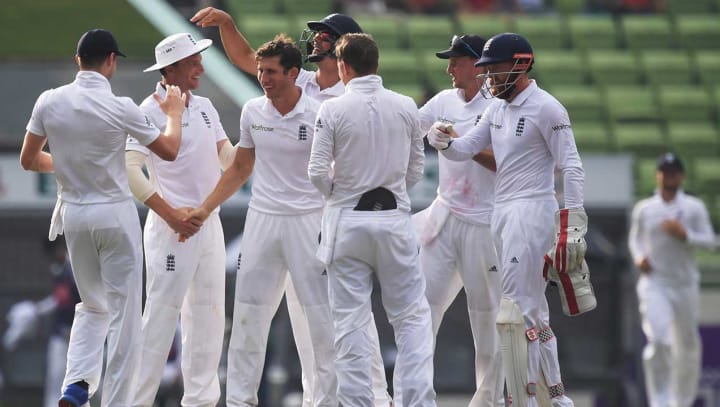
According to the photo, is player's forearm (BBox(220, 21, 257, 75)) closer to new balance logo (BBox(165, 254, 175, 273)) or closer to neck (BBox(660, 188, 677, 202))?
new balance logo (BBox(165, 254, 175, 273))

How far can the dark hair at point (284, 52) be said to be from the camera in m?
8.76

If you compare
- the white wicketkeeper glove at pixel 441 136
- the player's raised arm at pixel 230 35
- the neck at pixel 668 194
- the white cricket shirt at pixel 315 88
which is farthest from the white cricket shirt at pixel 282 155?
the neck at pixel 668 194

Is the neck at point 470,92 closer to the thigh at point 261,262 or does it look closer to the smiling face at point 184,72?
the thigh at point 261,262

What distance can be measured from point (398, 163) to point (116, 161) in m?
1.78

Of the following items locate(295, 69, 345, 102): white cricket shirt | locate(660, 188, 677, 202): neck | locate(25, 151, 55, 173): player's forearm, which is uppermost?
locate(295, 69, 345, 102): white cricket shirt

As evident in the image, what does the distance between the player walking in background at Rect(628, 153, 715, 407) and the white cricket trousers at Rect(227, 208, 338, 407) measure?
6.02m

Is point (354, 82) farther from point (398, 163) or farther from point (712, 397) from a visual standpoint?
point (712, 397)

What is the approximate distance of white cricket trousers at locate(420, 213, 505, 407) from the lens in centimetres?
923

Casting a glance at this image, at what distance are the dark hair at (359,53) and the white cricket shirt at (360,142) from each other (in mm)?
62

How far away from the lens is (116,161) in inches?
342

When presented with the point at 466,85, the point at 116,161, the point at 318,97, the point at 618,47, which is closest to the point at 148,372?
the point at 116,161

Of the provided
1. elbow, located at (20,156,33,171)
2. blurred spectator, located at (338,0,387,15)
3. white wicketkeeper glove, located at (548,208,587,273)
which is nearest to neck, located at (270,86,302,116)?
elbow, located at (20,156,33,171)

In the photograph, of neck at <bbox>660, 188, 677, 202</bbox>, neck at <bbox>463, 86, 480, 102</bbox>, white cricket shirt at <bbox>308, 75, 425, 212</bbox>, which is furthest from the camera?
neck at <bbox>660, 188, 677, 202</bbox>

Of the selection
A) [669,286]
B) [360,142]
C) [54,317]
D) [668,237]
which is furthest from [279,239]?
[54,317]
